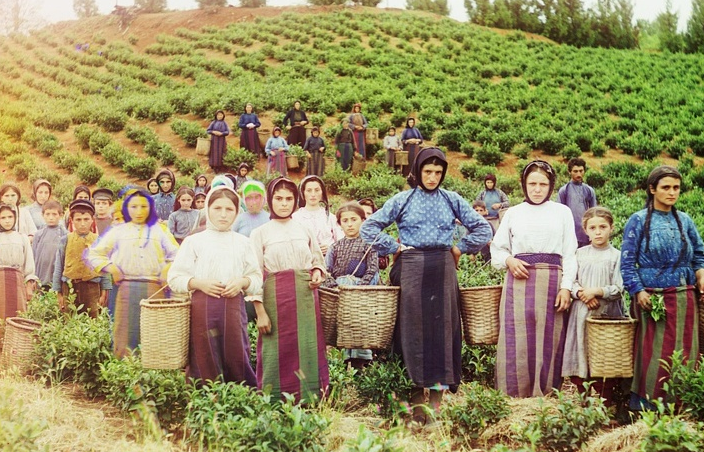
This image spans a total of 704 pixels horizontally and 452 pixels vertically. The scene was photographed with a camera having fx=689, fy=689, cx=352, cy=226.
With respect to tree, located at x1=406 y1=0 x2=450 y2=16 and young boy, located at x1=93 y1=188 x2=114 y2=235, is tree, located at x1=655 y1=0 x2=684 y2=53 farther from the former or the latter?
young boy, located at x1=93 y1=188 x2=114 y2=235

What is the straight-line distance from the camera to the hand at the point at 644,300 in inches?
169

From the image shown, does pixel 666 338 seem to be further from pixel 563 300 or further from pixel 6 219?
pixel 6 219

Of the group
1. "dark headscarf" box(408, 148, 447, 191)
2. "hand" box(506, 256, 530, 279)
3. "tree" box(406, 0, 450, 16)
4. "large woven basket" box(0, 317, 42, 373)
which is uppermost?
"tree" box(406, 0, 450, 16)

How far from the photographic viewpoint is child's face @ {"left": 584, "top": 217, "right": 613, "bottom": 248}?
188 inches

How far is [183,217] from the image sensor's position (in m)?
8.12

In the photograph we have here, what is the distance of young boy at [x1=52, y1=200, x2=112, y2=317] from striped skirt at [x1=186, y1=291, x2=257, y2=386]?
2.56m

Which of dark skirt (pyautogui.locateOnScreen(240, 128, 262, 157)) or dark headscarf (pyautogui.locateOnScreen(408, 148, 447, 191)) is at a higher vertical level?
dark skirt (pyautogui.locateOnScreen(240, 128, 262, 157))

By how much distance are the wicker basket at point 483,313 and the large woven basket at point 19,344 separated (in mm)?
3341

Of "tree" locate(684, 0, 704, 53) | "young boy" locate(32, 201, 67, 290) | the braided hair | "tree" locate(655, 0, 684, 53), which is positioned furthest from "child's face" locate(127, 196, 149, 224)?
"tree" locate(655, 0, 684, 53)

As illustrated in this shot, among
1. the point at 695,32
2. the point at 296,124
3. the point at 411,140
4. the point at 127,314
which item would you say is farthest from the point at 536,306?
the point at 695,32

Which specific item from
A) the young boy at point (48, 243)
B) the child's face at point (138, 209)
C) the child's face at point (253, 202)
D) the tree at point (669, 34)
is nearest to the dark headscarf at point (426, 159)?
the child's face at point (253, 202)

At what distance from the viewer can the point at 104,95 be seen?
23.8 m

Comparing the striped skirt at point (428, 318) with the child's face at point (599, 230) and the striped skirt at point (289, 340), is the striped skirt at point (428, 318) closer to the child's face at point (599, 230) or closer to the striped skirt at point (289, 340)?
the striped skirt at point (289, 340)

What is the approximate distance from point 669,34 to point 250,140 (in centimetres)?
2125
